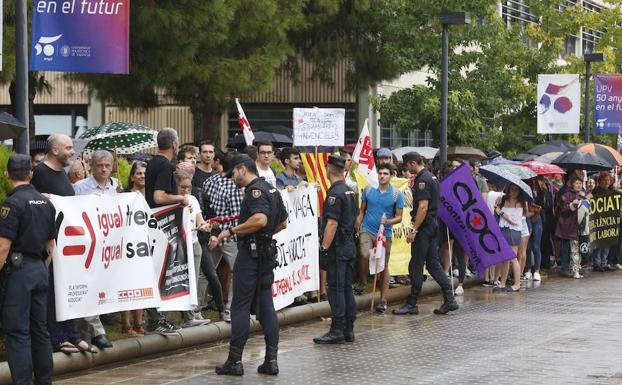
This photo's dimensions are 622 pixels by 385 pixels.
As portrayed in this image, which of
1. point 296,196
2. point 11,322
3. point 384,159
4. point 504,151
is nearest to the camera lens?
point 11,322

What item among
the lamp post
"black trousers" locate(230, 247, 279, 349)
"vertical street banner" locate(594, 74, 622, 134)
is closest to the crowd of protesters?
"black trousers" locate(230, 247, 279, 349)

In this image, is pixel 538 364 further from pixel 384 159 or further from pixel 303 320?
pixel 384 159

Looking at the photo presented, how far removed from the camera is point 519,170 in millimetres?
20844

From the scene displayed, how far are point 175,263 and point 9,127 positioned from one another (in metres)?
2.08

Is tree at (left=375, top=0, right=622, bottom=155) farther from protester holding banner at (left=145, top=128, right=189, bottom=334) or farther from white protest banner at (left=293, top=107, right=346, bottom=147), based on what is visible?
protester holding banner at (left=145, top=128, right=189, bottom=334)

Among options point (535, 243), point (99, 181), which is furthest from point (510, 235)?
point (99, 181)

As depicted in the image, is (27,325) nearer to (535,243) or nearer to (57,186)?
(57,186)

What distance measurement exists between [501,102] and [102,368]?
66.8 ft

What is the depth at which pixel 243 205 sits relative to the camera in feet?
38.3

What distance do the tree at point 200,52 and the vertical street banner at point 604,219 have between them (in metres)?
6.61

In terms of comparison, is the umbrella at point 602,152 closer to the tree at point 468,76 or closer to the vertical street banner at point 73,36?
the tree at point 468,76

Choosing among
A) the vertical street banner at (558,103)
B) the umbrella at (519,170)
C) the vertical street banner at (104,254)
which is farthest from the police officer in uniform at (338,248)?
the vertical street banner at (558,103)

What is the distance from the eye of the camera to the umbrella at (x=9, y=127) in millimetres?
12594

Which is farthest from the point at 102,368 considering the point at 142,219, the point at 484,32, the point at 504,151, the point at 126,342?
the point at 504,151
